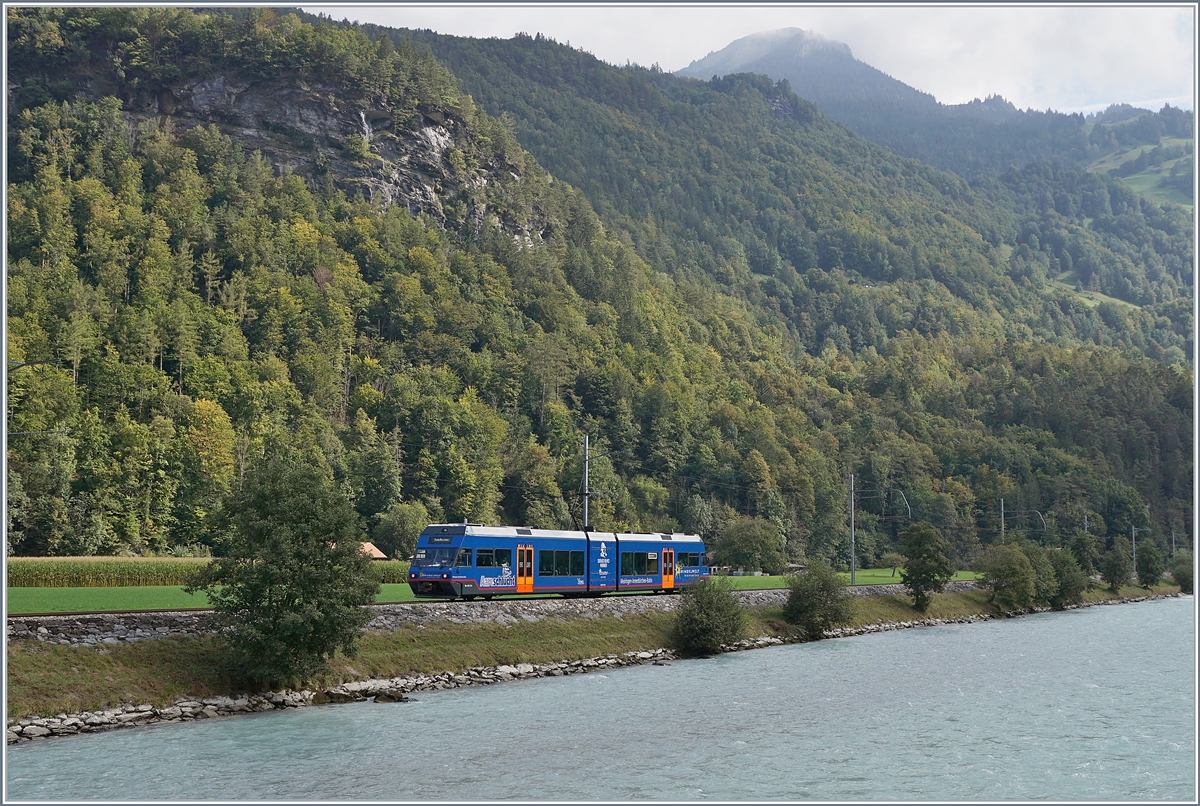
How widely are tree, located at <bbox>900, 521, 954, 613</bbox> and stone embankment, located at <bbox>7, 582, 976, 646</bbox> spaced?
51.3 ft

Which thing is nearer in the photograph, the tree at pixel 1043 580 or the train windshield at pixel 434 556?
the train windshield at pixel 434 556

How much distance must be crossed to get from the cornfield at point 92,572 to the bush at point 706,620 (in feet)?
52.0

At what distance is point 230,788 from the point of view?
2572cm

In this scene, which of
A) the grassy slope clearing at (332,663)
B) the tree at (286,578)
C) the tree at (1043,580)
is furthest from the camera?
the tree at (1043,580)

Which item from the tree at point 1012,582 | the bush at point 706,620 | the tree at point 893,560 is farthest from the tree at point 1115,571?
the bush at point 706,620

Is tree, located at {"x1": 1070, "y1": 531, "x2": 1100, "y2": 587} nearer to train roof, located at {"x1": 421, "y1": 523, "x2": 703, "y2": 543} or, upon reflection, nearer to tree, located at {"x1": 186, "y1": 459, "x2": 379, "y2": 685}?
train roof, located at {"x1": 421, "y1": 523, "x2": 703, "y2": 543}

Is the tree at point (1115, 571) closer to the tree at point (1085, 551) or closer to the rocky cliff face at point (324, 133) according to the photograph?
the tree at point (1085, 551)

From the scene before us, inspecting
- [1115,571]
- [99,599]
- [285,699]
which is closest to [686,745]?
[285,699]

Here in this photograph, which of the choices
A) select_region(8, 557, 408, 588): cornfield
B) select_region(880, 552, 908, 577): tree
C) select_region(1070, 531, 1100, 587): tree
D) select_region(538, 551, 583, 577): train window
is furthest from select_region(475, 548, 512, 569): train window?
select_region(1070, 531, 1100, 587): tree

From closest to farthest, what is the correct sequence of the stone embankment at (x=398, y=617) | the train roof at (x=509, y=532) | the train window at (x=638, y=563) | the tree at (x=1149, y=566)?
1. the stone embankment at (x=398, y=617)
2. the train roof at (x=509, y=532)
3. the train window at (x=638, y=563)
4. the tree at (x=1149, y=566)

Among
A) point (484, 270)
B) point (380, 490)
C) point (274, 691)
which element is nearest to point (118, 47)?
point (484, 270)

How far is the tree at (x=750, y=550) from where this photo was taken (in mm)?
112500

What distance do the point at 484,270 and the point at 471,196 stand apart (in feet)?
67.5

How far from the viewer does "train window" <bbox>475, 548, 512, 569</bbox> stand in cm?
4959
